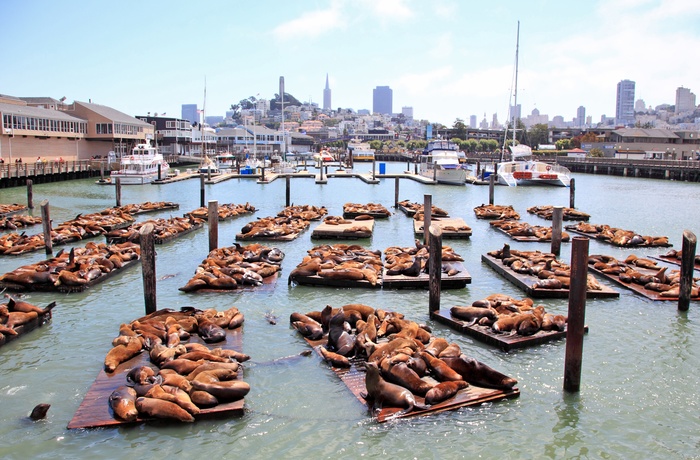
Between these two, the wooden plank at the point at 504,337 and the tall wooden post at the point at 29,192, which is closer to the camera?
the wooden plank at the point at 504,337

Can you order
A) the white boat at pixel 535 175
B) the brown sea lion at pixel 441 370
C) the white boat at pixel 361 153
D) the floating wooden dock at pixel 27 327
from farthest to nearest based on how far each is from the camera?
the white boat at pixel 361 153 < the white boat at pixel 535 175 < the floating wooden dock at pixel 27 327 < the brown sea lion at pixel 441 370

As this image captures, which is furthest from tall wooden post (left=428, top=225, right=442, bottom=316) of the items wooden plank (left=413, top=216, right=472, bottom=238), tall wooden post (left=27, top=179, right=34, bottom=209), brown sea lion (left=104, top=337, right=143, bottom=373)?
tall wooden post (left=27, top=179, right=34, bottom=209)

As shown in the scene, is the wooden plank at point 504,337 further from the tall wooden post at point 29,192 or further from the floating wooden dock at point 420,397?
the tall wooden post at point 29,192

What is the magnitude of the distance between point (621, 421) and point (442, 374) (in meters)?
2.30

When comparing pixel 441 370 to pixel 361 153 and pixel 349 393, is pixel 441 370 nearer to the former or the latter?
pixel 349 393

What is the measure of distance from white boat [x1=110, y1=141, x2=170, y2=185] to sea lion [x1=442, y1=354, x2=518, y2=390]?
140 feet

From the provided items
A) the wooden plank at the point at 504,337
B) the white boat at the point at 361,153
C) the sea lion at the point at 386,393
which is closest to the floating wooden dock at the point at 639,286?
the wooden plank at the point at 504,337

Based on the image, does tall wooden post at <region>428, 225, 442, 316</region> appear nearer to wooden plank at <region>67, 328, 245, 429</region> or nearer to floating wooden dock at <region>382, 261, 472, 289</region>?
floating wooden dock at <region>382, 261, 472, 289</region>

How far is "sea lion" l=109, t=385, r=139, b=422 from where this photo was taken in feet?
22.9

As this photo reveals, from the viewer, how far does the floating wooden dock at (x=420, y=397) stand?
289 inches

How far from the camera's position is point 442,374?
7891 millimetres

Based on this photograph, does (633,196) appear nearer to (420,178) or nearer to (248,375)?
(420,178)

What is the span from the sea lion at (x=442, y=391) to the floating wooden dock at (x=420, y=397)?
0.16 feet

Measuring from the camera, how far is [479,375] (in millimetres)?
7957
